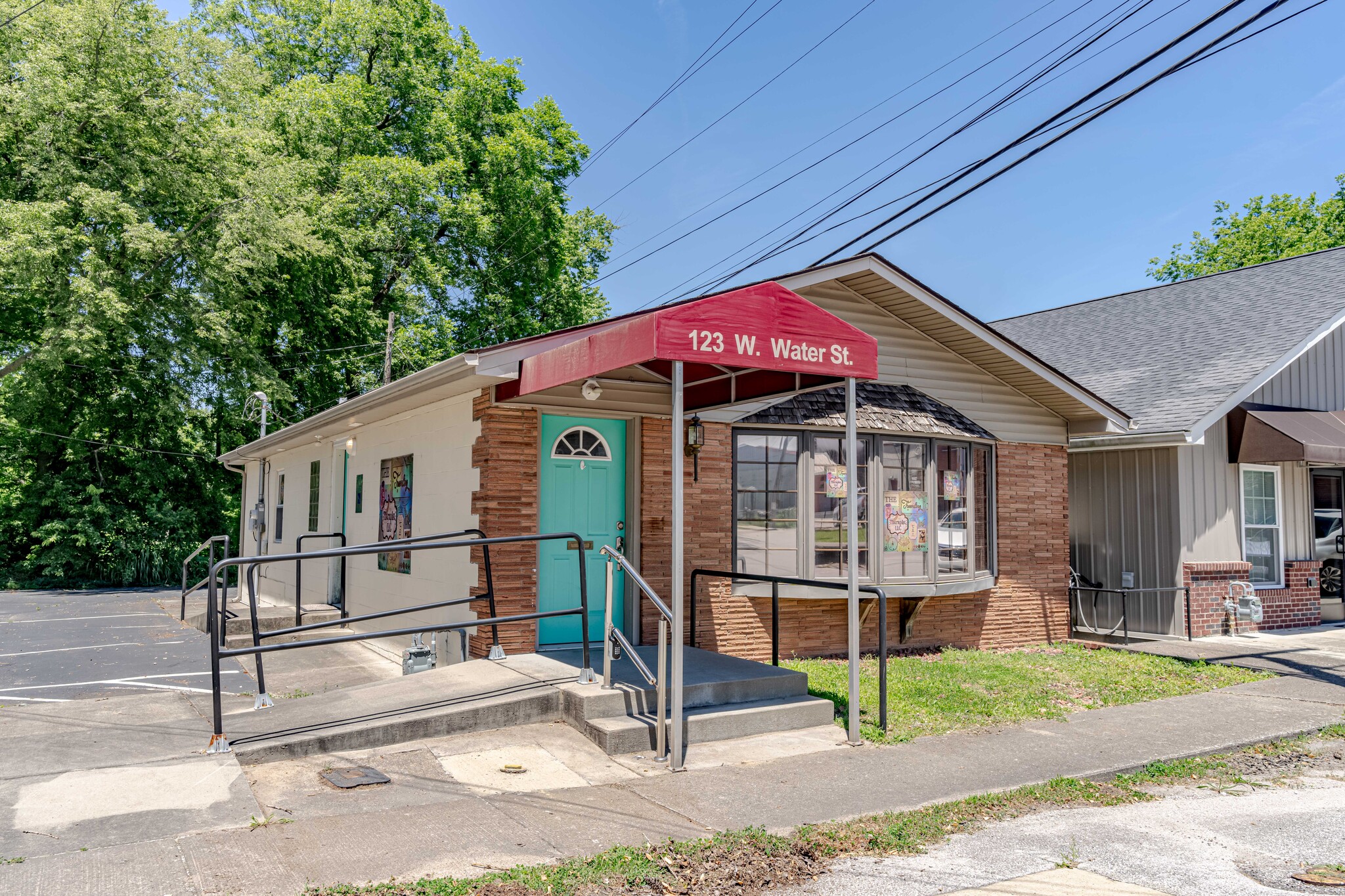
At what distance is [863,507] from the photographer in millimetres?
10648

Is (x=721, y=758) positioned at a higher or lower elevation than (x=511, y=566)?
lower

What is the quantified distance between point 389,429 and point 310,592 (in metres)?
5.13

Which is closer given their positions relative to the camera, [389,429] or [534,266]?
[389,429]

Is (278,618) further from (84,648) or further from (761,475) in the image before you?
(761,475)

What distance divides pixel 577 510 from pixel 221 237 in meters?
18.3

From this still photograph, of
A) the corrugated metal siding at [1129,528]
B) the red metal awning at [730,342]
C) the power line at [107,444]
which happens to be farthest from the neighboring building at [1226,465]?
the power line at [107,444]

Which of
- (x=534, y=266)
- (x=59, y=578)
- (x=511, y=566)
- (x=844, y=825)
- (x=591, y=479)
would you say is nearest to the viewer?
(x=844, y=825)

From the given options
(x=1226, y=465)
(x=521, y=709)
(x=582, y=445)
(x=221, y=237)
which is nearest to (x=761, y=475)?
(x=582, y=445)

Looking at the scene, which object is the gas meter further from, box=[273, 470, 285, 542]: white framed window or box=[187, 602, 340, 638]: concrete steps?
box=[273, 470, 285, 542]: white framed window

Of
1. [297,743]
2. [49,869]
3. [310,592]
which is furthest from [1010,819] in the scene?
[310,592]

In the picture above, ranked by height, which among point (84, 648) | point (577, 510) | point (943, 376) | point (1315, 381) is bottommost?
point (84, 648)

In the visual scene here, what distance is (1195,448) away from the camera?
1288 centimetres

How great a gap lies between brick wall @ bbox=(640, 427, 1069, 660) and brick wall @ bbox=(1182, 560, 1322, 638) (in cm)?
197

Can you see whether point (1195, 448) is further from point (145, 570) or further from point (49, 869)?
point (145, 570)
